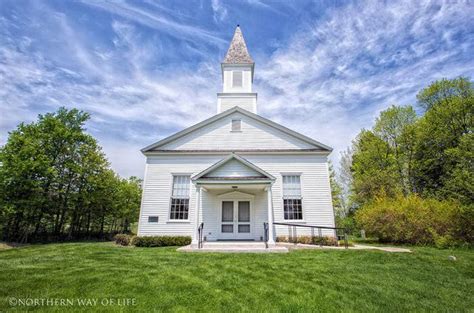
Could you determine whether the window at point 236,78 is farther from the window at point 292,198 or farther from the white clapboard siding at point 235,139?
the window at point 292,198

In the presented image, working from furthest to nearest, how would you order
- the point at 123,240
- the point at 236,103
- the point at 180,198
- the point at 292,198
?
the point at 236,103
the point at 180,198
the point at 292,198
the point at 123,240

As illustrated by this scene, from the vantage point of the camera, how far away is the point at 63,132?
2130 centimetres

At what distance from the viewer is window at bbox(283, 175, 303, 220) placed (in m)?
13.0

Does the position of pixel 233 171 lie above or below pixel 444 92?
below

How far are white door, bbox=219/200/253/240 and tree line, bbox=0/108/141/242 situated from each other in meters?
16.0

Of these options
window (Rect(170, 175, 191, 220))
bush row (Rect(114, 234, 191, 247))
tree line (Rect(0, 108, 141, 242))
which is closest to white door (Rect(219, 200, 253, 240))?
bush row (Rect(114, 234, 191, 247))

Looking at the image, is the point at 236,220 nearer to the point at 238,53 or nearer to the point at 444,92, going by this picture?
the point at 238,53

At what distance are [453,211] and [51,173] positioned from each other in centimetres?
2904

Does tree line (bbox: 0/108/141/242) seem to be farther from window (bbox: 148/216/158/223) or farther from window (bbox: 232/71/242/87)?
window (bbox: 232/71/242/87)

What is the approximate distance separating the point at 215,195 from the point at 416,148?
2206 cm

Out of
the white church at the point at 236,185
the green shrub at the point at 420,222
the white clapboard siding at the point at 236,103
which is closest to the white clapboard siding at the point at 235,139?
the white church at the point at 236,185

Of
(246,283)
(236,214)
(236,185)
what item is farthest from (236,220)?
(246,283)

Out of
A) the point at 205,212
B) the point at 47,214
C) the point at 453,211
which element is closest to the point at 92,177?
the point at 47,214

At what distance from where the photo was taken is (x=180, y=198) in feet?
43.9
